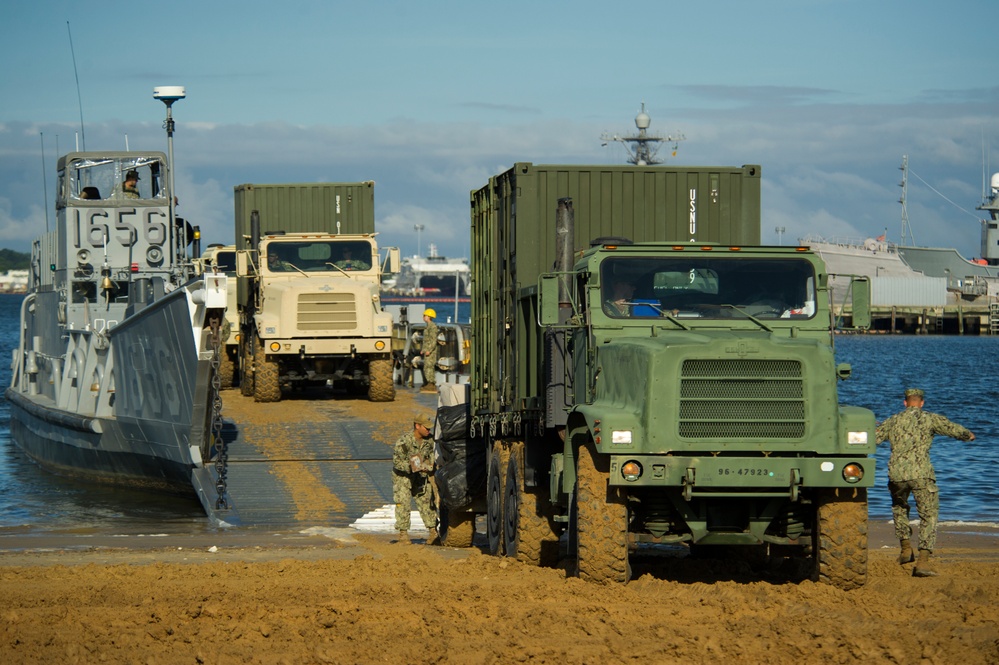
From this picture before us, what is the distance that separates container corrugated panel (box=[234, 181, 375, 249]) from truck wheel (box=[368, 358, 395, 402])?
4368 millimetres

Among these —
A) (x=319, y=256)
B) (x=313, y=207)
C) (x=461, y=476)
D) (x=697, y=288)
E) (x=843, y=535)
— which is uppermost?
(x=313, y=207)

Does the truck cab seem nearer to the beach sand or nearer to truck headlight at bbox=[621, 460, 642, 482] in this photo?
the beach sand

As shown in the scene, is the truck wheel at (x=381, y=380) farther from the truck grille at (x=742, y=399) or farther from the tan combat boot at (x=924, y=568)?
the truck grille at (x=742, y=399)

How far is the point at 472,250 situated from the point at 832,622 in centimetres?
627

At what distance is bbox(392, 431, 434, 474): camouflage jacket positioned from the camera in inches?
564

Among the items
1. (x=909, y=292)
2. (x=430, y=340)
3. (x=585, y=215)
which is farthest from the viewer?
(x=909, y=292)

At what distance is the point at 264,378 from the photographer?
888 inches

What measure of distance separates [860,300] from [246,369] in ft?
52.1

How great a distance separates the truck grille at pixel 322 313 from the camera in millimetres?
22922

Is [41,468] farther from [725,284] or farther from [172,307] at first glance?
[725,284]

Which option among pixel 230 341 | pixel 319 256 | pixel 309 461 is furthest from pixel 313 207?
pixel 309 461

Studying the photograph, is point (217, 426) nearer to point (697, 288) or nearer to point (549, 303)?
point (549, 303)

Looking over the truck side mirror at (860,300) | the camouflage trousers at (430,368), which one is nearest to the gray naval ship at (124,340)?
the camouflage trousers at (430,368)

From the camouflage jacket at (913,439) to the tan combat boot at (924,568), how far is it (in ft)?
1.97
